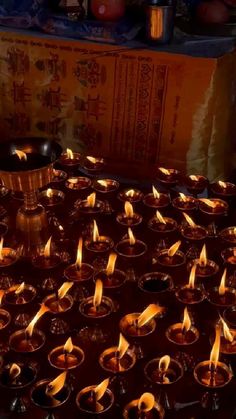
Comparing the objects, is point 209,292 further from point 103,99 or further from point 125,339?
point 103,99

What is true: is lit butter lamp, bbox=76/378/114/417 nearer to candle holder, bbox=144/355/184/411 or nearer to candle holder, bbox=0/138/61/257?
candle holder, bbox=144/355/184/411

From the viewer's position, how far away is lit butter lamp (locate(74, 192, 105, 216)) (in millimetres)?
3033

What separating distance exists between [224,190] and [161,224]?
0.50 metres

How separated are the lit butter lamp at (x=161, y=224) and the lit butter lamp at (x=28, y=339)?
89 cm

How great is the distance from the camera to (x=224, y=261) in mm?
2643

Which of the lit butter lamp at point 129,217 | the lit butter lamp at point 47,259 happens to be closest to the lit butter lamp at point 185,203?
the lit butter lamp at point 129,217

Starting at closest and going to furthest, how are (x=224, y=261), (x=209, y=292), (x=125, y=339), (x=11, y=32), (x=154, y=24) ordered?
1. (x=125, y=339)
2. (x=209, y=292)
3. (x=224, y=261)
4. (x=154, y=24)
5. (x=11, y=32)

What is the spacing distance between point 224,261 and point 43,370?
103cm

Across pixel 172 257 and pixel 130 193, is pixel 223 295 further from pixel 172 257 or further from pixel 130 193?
pixel 130 193

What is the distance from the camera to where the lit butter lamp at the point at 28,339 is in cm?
207

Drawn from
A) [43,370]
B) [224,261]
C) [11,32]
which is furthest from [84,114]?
[43,370]

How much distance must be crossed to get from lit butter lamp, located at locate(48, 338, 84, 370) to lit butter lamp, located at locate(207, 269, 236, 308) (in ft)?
2.01

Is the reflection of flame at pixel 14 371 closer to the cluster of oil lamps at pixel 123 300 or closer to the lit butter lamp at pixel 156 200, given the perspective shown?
the cluster of oil lamps at pixel 123 300

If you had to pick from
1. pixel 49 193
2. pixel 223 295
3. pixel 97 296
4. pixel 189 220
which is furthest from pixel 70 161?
pixel 223 295
